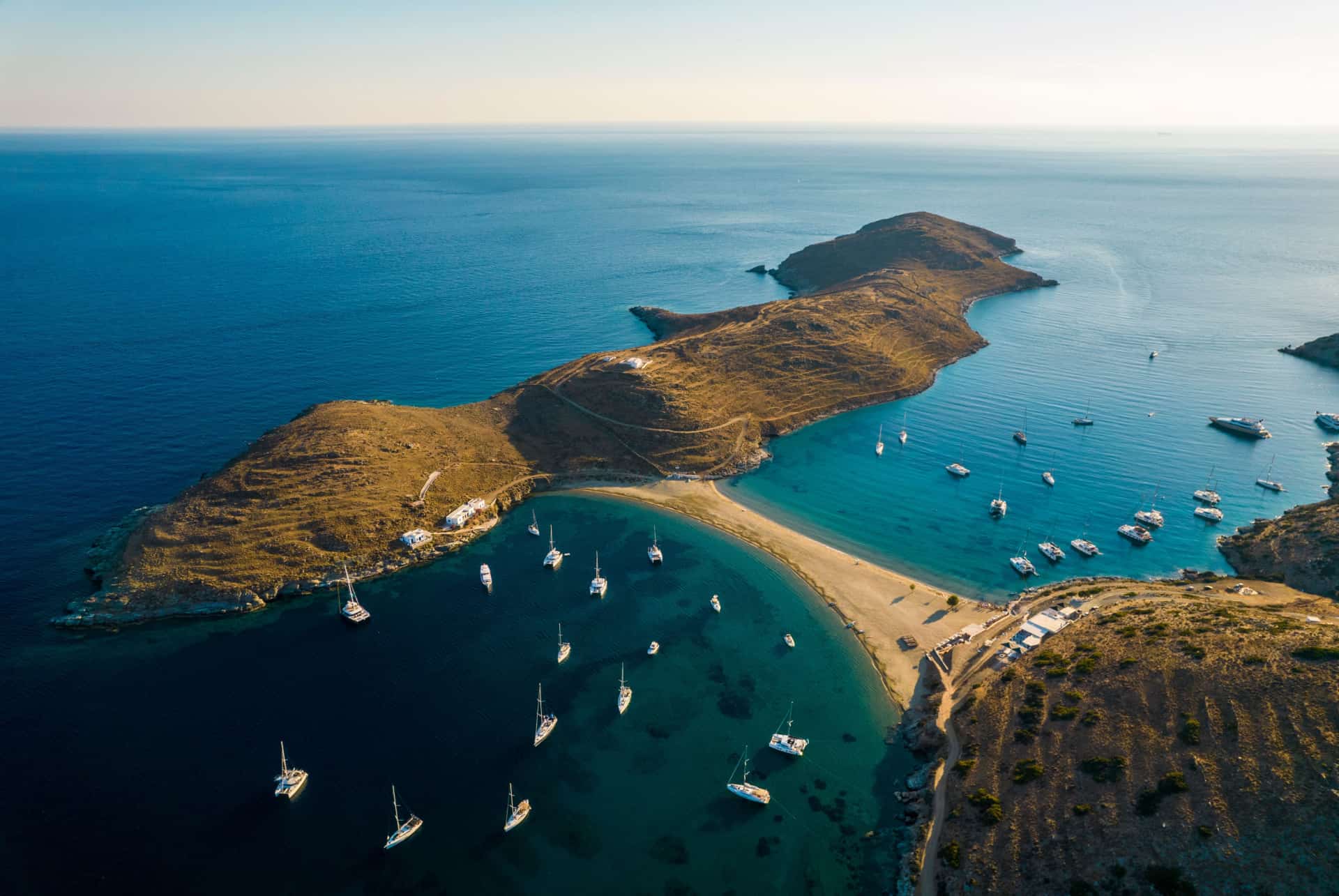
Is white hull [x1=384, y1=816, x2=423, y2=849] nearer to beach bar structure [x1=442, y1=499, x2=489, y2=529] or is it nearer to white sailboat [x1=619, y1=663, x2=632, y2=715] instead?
white sailboat [x1=619, y1=663, x2=632, y2=715]

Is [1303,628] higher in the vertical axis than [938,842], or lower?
higher

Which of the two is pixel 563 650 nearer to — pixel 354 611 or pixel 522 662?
pixel 522 662

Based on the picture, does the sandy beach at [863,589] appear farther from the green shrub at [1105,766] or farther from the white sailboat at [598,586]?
the white sailboat at [598,586]

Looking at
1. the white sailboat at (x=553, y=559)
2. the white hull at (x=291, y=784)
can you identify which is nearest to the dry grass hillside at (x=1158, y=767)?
the white sailboat at (x=553, y=559)

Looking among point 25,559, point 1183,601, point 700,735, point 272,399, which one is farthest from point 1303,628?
point 272,399

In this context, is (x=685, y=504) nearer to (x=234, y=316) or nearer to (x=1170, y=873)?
(x=1170, y=873)

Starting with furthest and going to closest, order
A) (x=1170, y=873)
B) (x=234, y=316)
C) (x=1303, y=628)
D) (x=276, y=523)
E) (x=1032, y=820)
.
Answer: (x=234, y=316)
(x=276, y=523)
(x=1303, y=628)
(x=1032, y=820)
(x=1170, y=873)
